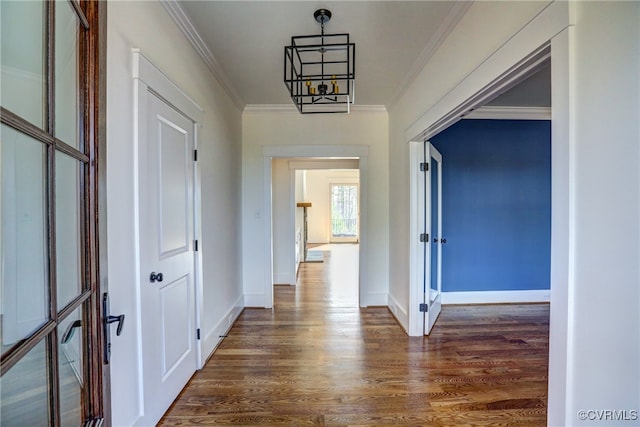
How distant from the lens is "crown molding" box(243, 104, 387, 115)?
3.80 meters

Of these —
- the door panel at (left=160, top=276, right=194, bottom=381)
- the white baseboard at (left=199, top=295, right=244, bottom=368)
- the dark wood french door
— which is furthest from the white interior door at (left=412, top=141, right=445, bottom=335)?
the dark wood french door

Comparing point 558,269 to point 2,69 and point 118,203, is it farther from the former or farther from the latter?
point 118,203

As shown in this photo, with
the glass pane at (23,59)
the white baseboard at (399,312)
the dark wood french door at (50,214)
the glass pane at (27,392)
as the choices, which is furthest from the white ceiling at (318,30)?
the white baseboard at (399,312)

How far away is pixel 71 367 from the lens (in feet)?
2.84

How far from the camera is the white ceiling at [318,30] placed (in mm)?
1962

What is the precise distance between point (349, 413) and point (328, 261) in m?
5.32

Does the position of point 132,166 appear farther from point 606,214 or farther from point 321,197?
point 321,197

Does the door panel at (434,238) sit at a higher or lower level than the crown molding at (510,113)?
lower

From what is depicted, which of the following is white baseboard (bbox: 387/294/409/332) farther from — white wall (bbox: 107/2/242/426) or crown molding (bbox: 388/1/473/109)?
crown molding (bbox: 388/1/473/109)

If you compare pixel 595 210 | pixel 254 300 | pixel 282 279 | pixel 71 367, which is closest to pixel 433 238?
pixel 595 210

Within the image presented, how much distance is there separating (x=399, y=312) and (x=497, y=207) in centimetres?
201

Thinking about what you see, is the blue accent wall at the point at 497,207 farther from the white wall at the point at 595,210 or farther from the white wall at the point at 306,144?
the white wall at the point at 595,210

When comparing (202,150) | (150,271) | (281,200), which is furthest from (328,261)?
(150,271)

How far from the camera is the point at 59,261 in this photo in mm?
828
